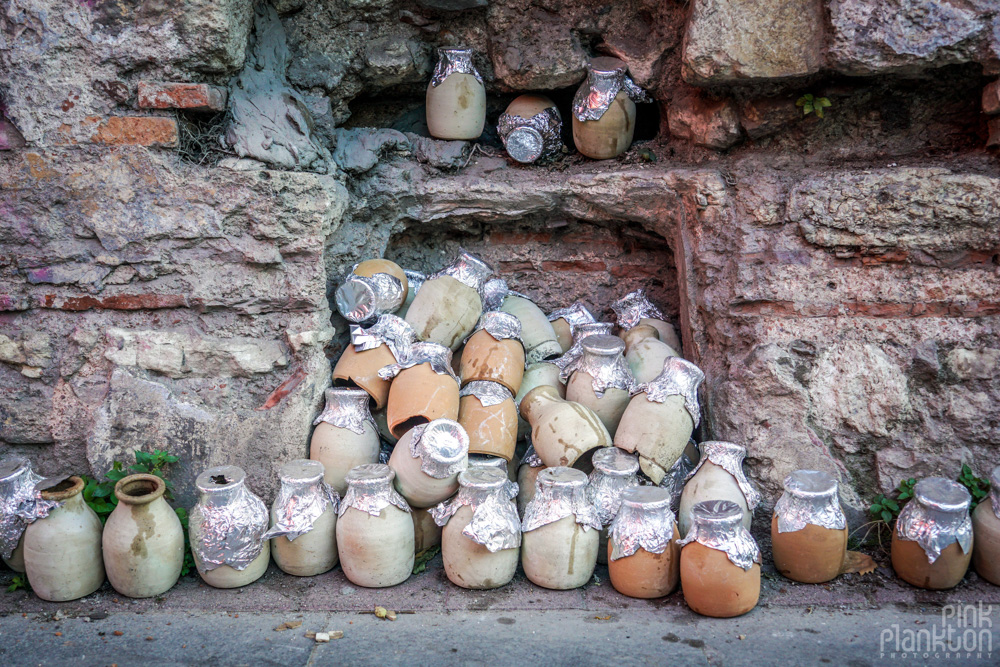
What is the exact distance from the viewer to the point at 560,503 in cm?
220

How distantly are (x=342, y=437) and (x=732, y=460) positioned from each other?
50.1 inches

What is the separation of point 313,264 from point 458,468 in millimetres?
906

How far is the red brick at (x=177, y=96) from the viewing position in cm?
241

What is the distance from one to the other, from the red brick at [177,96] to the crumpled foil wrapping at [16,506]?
1212 mm

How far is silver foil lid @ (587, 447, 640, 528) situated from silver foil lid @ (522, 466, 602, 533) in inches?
4.0

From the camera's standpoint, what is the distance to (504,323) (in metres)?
2.77

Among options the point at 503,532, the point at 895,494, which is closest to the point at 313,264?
the point at 503,532

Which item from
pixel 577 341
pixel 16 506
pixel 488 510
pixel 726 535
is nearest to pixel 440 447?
pixel 488 510

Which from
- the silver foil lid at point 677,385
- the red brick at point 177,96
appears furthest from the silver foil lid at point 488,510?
the red brick at point 177,96

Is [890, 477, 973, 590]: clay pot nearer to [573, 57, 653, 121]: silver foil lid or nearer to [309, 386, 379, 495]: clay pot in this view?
[309, 386, 379, 495]: clay pot

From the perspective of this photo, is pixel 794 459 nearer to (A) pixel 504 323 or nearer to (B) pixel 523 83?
(A) pixel 504 323

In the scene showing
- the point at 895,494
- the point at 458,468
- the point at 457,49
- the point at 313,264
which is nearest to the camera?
the point at 458,468

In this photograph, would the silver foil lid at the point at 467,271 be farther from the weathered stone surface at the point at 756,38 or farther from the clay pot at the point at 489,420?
the weathered stone surface at the point at 756,38

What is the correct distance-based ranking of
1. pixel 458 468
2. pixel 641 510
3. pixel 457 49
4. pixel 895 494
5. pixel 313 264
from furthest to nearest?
pixel 457 49
pixel 313 264
pixel 895 494
pixel 458 468
pixel 641 510
